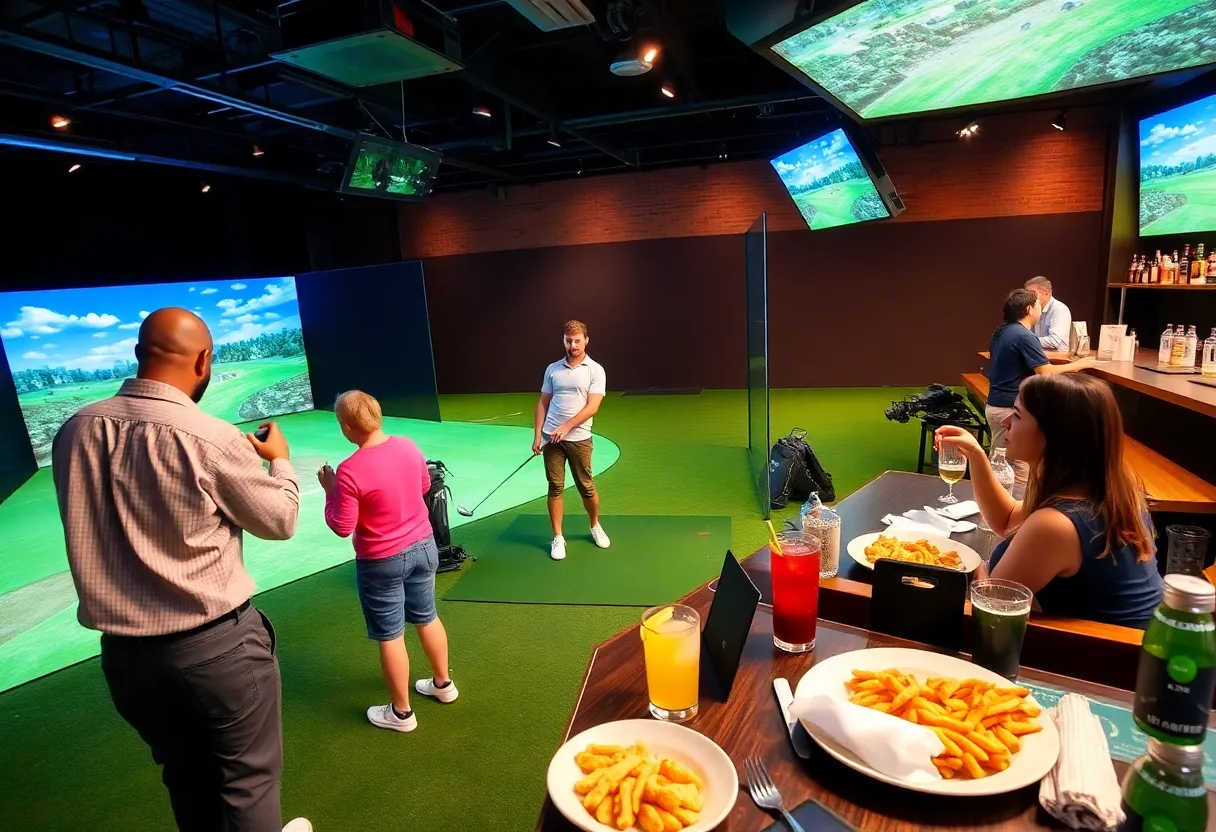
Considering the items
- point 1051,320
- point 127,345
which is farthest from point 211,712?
point 127,345

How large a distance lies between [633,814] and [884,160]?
10.2m

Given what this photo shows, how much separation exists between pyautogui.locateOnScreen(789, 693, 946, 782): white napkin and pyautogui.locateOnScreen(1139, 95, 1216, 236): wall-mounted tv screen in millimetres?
5404

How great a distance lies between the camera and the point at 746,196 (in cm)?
1009

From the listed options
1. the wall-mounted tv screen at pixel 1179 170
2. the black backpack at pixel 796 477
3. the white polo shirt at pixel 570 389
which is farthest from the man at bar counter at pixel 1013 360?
the white polo shirt at pixel 570 389

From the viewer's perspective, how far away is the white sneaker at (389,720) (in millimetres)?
2701

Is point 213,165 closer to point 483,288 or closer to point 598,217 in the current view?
point 483,288

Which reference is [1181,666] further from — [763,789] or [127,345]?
[127,345]

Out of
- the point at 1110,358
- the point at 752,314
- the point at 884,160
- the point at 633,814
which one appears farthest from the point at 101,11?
the point at 884,160

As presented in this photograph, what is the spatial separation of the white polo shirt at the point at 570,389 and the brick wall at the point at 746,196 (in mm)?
6764

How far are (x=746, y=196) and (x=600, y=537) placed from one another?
23.9 feet

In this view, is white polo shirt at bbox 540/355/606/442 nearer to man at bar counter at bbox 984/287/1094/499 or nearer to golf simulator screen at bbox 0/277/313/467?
man at bar counter at bbox 984/287/1094/499

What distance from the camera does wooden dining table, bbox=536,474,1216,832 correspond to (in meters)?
0.95

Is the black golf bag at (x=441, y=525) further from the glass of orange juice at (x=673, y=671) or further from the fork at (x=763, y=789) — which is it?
the fork at (x=763, y=789)

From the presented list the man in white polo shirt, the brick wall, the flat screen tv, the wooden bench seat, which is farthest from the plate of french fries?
the brick wall
